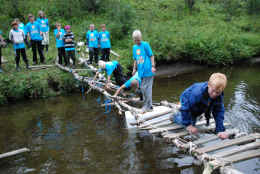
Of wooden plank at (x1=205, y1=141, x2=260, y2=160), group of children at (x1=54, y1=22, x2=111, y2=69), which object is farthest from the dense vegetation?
wooden plank at (x1=205, y1=141, x2=260, y2=160)

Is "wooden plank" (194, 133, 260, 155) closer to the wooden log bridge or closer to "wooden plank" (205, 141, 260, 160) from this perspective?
the wooden log bridge

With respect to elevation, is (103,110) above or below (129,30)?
below

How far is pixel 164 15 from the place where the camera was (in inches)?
683

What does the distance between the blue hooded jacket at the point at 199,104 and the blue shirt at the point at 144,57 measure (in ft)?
5.59

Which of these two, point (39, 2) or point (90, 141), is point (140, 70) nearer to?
point (90, 141)

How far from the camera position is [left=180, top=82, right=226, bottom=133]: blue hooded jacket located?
10.1ft

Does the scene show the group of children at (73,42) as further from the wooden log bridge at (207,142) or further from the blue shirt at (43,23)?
the wooden log bridge at (207,142)

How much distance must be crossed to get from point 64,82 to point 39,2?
33.2ft

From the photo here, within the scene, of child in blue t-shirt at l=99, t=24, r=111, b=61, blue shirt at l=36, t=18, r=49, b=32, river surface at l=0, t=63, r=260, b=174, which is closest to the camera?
river surface at l=0, t=63, r=260, b=174

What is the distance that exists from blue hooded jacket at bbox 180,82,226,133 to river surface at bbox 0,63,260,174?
86 centimetres

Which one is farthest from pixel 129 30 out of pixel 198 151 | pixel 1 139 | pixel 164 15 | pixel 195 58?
pixel 198 151

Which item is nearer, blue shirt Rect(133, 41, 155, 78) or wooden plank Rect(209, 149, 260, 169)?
wooden plank Rect(209, 149, 260, 169)

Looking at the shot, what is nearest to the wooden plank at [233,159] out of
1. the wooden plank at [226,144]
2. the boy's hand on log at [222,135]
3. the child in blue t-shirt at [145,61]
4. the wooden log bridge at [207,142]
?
the wooden log bridge at [207,142]

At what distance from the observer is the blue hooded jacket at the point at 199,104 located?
308 centimetres
